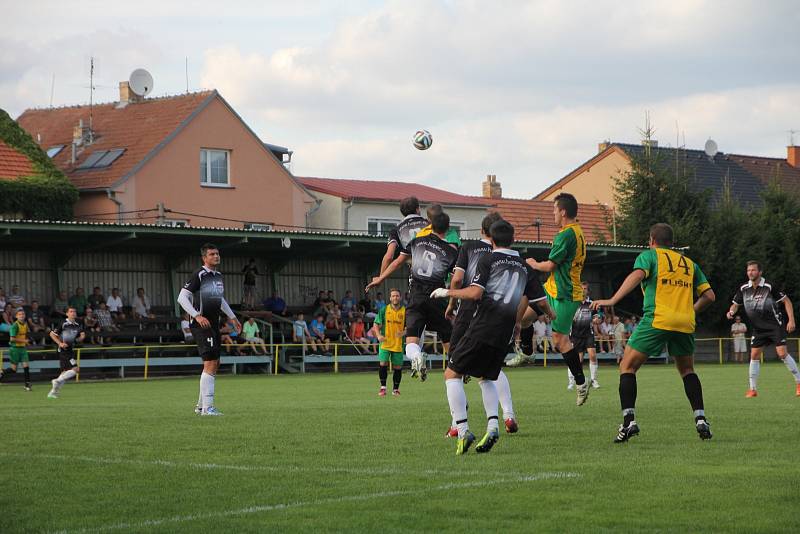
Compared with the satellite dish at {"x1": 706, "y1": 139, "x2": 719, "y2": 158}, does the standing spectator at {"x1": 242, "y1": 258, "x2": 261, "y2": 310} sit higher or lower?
lower

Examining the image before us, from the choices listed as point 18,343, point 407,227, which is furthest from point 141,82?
point 407,227

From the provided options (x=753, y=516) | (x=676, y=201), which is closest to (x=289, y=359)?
(x=676, y=201)

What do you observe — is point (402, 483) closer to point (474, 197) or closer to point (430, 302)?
point (430, 302)

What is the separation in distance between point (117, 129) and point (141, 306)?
1490cm

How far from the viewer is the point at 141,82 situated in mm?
47656

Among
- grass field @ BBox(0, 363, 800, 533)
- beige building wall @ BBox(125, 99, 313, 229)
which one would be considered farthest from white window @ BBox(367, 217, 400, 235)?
grass field @ BBox(0, 363, 800, 533)

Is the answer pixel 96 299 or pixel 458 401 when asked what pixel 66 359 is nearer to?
pixel 96 299

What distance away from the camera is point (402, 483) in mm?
8211

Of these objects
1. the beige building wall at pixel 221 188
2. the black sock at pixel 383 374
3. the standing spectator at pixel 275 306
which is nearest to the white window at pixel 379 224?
the beige building wall at pixel 221 188

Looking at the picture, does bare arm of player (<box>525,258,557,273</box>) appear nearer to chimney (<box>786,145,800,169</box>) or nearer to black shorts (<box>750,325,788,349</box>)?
black shorts (<box>750,325,788,349</box>)

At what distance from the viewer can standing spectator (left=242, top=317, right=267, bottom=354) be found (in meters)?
34.6

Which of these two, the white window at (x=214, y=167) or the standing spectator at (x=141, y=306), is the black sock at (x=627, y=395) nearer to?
the standing spectator at (x=141, y=306)

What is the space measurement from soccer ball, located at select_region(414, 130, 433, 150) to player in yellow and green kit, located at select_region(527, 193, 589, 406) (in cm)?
1916

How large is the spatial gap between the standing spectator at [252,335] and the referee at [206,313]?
19.5 meters
